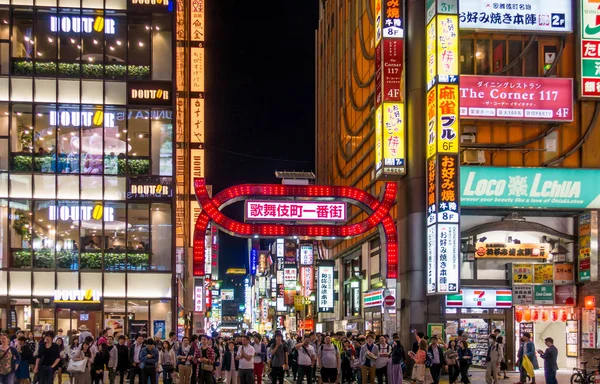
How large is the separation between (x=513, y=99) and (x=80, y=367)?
21.9 meters

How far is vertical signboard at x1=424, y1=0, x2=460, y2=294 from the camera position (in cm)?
3412

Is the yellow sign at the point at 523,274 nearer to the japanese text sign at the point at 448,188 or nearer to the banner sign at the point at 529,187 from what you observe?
the banner sign at the point at 529,187

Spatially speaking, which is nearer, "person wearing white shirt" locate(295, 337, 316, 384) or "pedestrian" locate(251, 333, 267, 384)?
"person wearing white shirt" locate(295, 337, 316, 384)

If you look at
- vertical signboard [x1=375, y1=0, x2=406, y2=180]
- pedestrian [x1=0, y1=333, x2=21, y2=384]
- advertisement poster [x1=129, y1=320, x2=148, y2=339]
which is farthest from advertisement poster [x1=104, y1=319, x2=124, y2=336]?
pedestrian [x1=0, y1=333, x2=21, y2=384]

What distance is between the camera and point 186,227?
5700 centimetres

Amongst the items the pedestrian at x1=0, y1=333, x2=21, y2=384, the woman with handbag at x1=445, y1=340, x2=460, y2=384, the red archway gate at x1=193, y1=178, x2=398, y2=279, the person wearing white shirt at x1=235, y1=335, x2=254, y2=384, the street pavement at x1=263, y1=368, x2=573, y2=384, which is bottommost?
the street pavement at x1=263, y1=368, x2=573, y2=384

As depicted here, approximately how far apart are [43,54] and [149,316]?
13980 mm

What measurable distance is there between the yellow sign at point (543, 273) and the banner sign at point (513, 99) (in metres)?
6.26

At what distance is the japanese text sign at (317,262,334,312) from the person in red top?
33679mm

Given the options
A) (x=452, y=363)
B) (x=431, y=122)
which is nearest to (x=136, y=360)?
(x=452, y=363)

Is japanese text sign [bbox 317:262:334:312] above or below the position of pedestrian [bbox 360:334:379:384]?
above

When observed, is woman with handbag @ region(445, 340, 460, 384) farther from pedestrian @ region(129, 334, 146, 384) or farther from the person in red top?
pedestrian @ region(129, 334, 146, 384)

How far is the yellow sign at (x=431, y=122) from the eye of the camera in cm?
3475

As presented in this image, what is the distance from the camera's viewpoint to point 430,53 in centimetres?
3578
